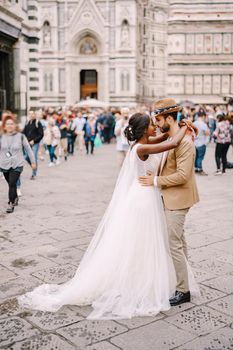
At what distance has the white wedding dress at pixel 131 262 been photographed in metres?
4.48

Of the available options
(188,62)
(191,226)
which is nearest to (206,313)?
(191,226)

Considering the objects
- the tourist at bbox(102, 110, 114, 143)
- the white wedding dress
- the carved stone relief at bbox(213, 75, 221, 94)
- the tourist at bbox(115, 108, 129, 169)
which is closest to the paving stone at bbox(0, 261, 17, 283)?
the white wedding dress

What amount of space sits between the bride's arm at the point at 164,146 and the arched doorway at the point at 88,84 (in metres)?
45.3

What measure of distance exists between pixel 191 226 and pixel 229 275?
2.31 metres

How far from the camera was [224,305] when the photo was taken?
15.1ft

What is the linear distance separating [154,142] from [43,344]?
201cm

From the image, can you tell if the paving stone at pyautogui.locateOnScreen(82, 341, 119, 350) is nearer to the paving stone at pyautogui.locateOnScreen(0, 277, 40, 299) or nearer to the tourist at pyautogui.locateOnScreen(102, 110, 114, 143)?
the paving stone at pyautogui.locateOnScreen(0, 277, 40, 299)

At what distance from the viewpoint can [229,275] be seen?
214 inches

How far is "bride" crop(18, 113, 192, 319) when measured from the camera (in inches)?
176

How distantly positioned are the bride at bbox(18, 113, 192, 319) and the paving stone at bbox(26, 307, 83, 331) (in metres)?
0.08

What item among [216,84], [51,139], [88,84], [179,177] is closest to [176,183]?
[179,177]

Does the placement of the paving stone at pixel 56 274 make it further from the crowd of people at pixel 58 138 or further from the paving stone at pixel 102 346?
the crowd of people at pixel 58 138

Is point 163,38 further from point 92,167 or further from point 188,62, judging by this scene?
point 92,167

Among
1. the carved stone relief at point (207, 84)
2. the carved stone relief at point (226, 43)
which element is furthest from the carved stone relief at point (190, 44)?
the carved stone relief at point (226, 43)
